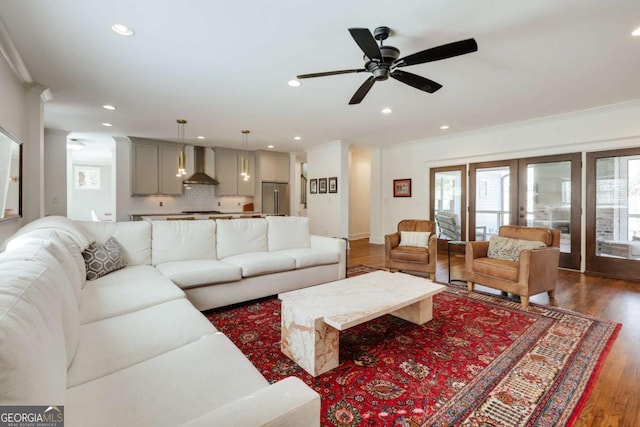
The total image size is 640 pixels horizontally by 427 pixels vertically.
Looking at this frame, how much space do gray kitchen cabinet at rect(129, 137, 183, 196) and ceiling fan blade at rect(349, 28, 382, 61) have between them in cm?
609

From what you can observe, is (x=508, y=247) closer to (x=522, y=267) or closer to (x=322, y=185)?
(x=522, y=267)

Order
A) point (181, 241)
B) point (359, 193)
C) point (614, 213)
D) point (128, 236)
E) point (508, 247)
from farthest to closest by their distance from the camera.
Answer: point (359, 193)
point (614, 213)
point (508, 247)
point (181, 241)
point (128, 236)

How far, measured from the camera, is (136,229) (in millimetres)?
3049

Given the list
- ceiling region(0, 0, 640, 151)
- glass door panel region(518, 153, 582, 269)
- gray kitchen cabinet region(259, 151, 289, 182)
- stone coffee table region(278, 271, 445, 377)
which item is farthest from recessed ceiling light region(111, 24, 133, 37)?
glass door panel region(518, 153, 582, 269)

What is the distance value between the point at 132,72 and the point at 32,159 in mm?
1856

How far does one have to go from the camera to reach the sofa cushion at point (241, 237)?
3.49 m

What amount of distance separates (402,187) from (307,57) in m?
4.96

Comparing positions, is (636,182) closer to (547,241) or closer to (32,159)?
(547,241)

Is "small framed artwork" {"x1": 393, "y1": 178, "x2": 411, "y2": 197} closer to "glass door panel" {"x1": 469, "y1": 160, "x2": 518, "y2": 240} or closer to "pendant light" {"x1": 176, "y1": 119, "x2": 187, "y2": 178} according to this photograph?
"glass door panel" {"x1": 469, "y1": 160, "x2": 518, "y2": 240}

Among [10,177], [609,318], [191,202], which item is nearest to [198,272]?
[10,177]

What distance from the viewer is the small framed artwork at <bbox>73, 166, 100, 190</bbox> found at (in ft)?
30.9

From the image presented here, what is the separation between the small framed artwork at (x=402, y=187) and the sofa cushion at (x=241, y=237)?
4347 millimetres

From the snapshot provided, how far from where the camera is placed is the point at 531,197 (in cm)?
521

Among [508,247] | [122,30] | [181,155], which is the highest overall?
[122,30]
